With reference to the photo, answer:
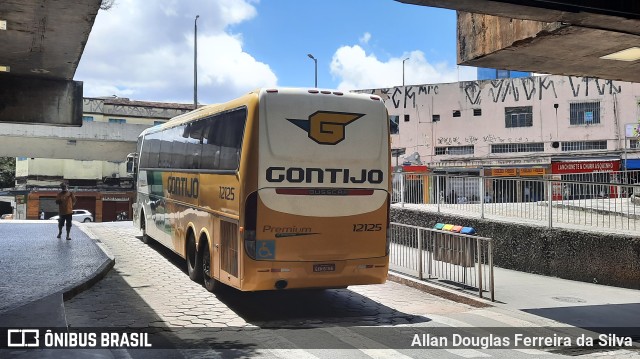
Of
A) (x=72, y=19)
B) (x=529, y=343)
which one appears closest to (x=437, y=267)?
(x=529, y=343)

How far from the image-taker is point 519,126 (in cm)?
4200

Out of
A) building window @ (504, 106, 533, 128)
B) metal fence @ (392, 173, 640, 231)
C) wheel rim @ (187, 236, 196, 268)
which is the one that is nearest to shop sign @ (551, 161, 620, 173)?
building window @ (504, 106, 533, 128)

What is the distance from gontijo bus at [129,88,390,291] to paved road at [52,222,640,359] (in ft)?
1.98

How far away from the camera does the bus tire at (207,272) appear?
33.2 ft

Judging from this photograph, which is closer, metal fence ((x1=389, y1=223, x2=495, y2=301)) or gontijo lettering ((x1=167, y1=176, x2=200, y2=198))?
metal fence ((x1=389, y1=223, x2=495, y2=301))

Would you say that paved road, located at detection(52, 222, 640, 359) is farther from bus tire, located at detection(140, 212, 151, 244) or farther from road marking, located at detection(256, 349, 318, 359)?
bus tire, located at detection(140, 212, 151, 244)

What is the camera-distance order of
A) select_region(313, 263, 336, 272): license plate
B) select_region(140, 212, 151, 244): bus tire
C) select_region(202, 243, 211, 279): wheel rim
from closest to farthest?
select_region(313, 263, 336, 272): license plate → select_region(202, 243, 211, 279): wheel rim → select_region(140, 212, 151, 244): bus tire

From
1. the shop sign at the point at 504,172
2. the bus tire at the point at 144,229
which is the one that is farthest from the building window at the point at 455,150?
the bus tire at the point at 144,229

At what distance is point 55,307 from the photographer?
794 cm

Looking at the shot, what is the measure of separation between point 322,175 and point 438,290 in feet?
11.4

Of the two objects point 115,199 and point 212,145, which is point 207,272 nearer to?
point 212,145

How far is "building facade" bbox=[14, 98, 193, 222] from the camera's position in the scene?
51.0 meters

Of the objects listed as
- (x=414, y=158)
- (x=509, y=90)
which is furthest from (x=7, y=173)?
(x=509, y=90)

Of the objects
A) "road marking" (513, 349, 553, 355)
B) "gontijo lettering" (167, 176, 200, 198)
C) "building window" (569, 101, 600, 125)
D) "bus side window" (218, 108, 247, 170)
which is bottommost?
"road marking" (513, 349, 553, 355)
